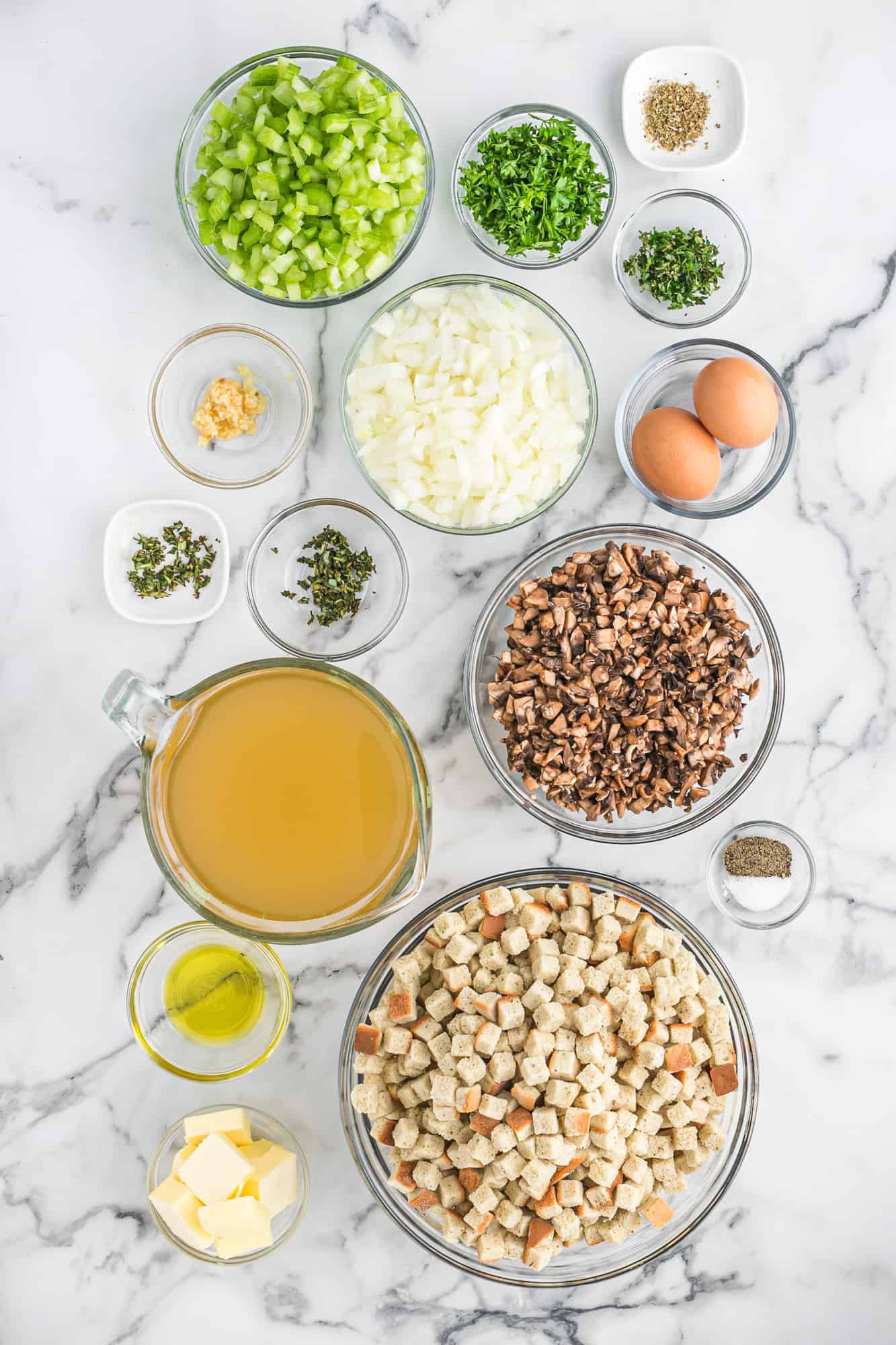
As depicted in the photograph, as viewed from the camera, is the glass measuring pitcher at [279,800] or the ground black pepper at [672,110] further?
the ground black pepper at [672,110]

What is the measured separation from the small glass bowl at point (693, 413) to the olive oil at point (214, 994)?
1.40 m

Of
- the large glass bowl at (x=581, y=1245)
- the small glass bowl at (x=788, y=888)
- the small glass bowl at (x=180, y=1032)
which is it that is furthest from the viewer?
the small glass bowl at (x=788, y=888)

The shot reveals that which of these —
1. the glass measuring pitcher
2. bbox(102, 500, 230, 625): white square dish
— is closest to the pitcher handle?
the glass measuring pitcher

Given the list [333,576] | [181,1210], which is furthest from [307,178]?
[181,1210]

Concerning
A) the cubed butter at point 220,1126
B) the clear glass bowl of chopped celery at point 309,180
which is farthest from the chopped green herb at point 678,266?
the cubed butter at point 220,1126

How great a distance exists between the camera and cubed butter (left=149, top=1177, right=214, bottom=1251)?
195 centimetres

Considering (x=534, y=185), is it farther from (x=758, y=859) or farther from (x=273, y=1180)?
(x=273, y=1180)

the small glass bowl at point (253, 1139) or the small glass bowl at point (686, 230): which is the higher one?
the small glass bowl at point (686, 230)

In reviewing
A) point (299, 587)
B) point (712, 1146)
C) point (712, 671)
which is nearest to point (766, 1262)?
point (712, 1146)

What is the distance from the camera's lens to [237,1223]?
1.93m

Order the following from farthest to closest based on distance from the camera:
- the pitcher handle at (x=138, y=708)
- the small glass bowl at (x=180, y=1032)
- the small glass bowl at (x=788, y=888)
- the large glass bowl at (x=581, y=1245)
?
1. the small glass bowl at (x=788, y=888)
2. the small glass bowl at (x=180, y=1032)
3. the large glass bowl at (x=581, y=1245)
4. the pitcher handle at (x=138, y=708)

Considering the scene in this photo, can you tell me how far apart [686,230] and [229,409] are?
1125mm

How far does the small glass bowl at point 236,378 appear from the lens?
210 centimetres

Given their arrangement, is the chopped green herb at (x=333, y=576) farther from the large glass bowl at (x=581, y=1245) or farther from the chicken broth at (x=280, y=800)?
the large glass bowl at (x=581, y=1245)
